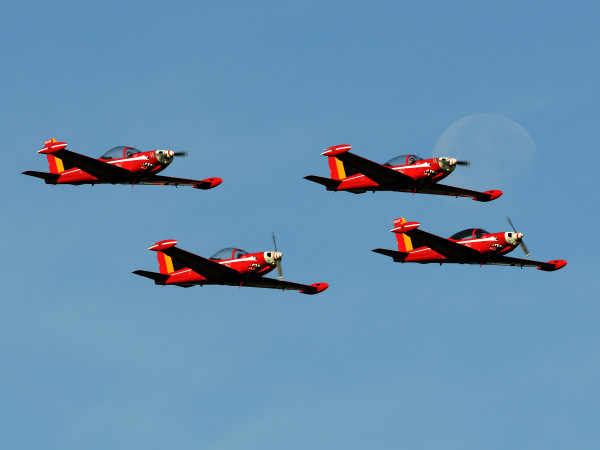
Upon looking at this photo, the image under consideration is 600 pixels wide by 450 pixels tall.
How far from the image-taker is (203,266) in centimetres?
7525

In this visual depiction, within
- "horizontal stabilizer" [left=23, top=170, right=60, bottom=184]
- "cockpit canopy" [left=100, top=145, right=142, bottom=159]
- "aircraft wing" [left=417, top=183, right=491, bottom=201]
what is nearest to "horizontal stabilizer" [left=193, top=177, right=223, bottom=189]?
"cockpit canopy" [left=100, top=145, right=142, bottom=159]

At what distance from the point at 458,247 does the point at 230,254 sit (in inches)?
603

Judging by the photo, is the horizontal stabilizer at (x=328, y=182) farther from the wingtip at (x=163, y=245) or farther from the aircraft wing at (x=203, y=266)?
the wingtip at (x=163, y=245)

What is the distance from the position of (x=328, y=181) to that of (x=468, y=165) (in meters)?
9.79

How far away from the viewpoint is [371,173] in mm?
80375

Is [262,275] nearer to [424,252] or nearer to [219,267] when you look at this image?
[219,267]

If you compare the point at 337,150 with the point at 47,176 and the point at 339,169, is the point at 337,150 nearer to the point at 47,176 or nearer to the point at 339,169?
the point at 339,169

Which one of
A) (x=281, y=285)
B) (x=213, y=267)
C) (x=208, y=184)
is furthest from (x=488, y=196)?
(x=213, y=267)

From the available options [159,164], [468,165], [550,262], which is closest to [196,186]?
[159,164]

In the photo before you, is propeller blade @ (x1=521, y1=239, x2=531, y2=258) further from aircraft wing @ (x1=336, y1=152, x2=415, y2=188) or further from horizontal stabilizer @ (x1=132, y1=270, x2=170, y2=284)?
horizontal stabilizer @ (x1=132, y1=270, x2=170, y2=284)

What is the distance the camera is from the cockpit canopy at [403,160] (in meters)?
81.4

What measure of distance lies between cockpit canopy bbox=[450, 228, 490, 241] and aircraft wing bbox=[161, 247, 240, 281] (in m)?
15.5

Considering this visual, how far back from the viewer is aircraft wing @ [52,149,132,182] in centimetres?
7806

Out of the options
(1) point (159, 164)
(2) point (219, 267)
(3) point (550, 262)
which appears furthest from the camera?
(3) point (550, 262)
